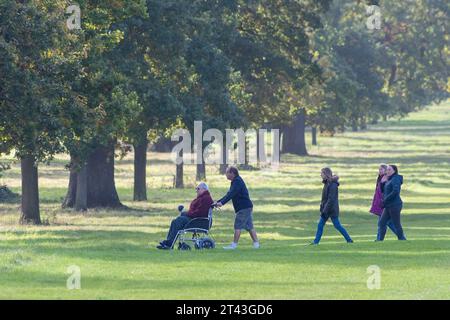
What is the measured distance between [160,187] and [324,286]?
3867cm

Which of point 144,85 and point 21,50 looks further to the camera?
point 144,85

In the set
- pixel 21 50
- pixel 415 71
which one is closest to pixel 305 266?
pixel 21 50

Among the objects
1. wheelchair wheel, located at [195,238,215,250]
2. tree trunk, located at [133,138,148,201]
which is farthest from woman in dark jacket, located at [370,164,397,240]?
tree trunk, located at [133,138,148,201]

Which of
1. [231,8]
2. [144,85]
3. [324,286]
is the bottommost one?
[324,286]

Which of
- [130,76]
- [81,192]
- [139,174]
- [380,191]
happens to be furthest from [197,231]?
[139,174]

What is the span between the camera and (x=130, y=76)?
130ft

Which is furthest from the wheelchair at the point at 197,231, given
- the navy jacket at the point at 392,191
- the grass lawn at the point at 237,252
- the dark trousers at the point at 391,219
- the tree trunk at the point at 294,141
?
the tree trunk at the point at 294,141

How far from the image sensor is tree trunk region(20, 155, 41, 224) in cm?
3725

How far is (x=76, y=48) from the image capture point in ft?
109

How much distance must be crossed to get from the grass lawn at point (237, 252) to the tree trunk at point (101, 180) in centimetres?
111

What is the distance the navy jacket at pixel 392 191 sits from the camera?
1107 inches

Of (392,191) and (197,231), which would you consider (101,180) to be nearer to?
(392,191)

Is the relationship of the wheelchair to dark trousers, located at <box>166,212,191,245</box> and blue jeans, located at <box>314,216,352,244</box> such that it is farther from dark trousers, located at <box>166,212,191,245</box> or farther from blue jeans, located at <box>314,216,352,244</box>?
blue jeans, located at <box>314,216,352,244</box>
